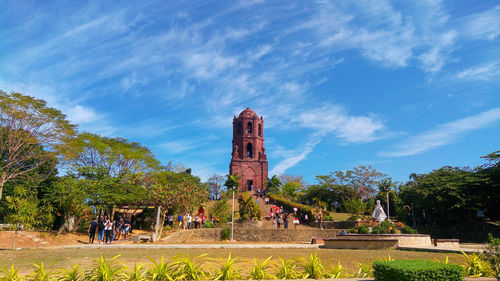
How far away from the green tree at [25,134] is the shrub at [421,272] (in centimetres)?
2091

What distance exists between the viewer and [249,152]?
171ft

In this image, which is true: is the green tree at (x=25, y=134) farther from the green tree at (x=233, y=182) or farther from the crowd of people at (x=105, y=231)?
the green tree at (x=233, y=182)

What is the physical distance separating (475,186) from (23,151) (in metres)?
32.2

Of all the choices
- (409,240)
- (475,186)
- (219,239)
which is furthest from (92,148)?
(475,186)

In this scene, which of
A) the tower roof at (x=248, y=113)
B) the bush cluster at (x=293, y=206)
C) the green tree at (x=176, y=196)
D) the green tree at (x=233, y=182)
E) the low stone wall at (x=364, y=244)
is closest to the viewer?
the low stone wall at (x=364, y=244)

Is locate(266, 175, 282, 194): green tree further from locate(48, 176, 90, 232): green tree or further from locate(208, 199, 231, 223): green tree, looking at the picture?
locate(48, 176, 90, 232): green tree

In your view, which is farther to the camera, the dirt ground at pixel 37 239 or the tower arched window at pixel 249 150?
the tower arched window at pixel 249 150

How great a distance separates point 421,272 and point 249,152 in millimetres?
47991

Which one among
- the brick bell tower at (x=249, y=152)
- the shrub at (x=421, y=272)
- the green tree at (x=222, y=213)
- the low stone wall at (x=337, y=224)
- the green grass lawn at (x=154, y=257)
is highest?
the brick bell tower at (x=249, y=152)

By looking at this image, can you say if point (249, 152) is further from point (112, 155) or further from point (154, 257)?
point (154, 257)

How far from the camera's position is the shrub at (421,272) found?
425cm

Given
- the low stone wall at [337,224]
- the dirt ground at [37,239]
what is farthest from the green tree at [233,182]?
the dirt ground at [37,239]

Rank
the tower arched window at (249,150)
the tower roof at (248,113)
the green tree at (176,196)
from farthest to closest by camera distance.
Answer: the tower roof at (248,113) < the tower arched window at (249,150) < the green tree at (176,196)

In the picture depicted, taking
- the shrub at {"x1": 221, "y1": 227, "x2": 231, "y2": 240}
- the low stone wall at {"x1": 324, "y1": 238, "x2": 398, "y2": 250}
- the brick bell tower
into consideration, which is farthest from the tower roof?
the low stone wall at {"x1": 324, "y1": 238, "x2": 398, "y2": 250}
